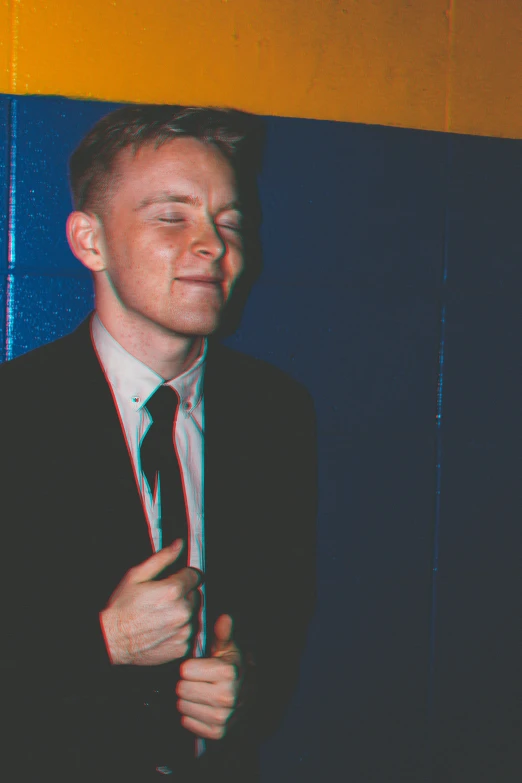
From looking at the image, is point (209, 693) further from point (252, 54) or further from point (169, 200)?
point (252, 54)

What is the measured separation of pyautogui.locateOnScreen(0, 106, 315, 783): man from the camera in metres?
1.31

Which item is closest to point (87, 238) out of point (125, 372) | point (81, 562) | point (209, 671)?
point (125, 372)

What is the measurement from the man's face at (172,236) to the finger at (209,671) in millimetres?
643

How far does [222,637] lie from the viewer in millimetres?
1374

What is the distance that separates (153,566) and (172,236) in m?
0.64

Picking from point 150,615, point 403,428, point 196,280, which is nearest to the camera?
point 150,615

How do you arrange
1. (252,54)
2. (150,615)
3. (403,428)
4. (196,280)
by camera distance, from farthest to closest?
(403,428) → (252,54) → (196,280) → (150,615)

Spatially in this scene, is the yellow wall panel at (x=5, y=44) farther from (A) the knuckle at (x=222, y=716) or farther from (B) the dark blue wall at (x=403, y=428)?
(A) the knuckle at (x=222, y=716)

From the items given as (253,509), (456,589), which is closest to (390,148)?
(253,509)

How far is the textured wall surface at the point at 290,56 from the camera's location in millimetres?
Answer: 1488

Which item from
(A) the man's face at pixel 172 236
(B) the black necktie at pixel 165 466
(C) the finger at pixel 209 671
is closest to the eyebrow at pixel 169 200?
(A) the man's face at pixel 172 236

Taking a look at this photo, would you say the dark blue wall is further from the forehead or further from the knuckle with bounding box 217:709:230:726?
the knuckle with bounding box 217:709:230:726

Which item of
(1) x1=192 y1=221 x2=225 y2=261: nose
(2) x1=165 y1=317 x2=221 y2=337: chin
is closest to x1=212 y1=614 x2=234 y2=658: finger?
(2) x1=165 y1=317 x2=221 y2=337: chin

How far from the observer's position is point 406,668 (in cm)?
186
